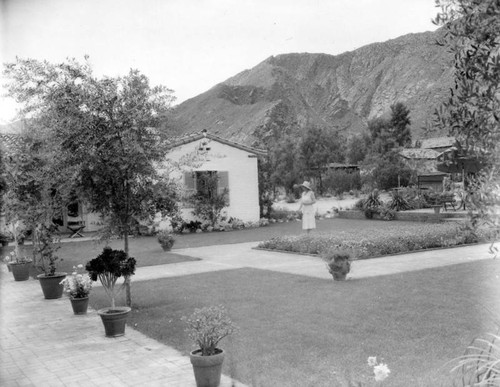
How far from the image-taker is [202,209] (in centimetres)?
2283

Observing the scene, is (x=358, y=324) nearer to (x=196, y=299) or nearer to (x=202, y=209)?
(x=196, y=299)

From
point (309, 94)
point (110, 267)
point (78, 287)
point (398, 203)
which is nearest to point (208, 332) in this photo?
point (110, 267)

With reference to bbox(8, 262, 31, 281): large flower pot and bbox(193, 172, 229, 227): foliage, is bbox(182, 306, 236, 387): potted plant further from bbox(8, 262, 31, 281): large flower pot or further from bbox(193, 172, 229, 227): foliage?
bbox(193, 172, 229, 227): foliage

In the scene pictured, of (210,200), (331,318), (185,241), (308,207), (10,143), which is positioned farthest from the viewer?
(210,200)

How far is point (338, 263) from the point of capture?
10.1 meters

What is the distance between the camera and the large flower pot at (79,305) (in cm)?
877

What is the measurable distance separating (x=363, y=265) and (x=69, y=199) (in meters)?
6.52

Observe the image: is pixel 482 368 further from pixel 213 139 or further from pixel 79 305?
pixel 213 139

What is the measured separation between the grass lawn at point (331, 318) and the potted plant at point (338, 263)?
29cm

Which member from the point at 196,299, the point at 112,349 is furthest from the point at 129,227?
the point at 112,349

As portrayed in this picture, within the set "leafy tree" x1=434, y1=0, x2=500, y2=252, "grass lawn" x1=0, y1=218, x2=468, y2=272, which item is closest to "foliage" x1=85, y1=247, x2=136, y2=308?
"leafy tree" x1=434, y1=0, x2=500, y2=252

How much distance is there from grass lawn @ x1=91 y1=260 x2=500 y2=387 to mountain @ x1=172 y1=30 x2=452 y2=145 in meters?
83.2

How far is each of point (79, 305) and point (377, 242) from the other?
7864 mm

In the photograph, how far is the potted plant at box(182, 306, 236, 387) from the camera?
507cm
